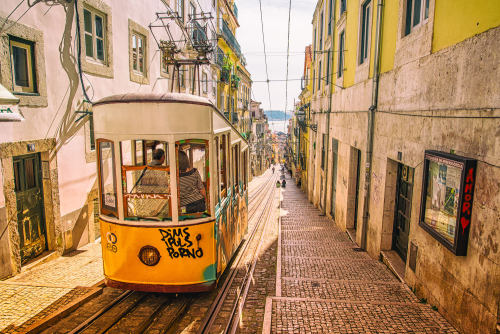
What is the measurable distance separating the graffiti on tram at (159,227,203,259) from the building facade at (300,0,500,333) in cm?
342

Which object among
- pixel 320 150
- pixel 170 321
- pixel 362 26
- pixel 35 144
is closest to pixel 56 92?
pixel 35 144


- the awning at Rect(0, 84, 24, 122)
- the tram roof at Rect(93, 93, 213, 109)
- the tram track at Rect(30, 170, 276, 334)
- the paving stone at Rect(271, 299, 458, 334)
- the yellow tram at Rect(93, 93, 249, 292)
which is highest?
the tram roof at Rect(93, 93, 213, 109)

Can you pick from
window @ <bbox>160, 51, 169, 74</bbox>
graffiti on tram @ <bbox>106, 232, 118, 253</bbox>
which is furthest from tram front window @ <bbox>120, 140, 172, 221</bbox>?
window @ <bbox>160, 51, 169, 74</bbox>

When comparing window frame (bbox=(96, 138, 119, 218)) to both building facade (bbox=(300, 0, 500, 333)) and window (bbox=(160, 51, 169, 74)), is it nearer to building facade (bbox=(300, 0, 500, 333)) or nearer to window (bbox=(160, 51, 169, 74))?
building facade (bbox=(300, 0, 500, 333))

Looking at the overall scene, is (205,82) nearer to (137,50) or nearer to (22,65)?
(137,50)

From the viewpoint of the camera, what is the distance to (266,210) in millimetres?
15680

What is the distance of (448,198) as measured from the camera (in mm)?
4445

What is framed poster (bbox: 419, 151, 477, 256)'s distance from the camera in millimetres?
3984

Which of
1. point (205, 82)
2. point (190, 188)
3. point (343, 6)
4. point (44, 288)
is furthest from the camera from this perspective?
point (205, 82)

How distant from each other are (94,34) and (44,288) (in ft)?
21.0

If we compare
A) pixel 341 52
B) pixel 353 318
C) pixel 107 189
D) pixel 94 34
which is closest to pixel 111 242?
pixel 107 189

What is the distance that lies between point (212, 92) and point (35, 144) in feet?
56.8

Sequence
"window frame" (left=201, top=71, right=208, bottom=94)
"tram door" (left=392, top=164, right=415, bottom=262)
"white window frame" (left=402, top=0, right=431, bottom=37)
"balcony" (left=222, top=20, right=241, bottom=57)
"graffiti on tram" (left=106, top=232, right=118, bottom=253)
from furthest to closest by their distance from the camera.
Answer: "balcony" (left=222, top=20, right=241, bottom=57)
"window frame" (left=201, top=71, right=208, bottom=94)
"tram door" (left=392, top=164, right=415, bottom=262)
"white window frame" (left=402, top=0, right=431, bottom=37)
"graffiti on tram" (left=106, top=232, right=118, bottom=253)

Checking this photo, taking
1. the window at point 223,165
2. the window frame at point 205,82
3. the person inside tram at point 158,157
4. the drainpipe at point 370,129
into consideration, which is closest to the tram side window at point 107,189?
the person inside tram at point 158,157
